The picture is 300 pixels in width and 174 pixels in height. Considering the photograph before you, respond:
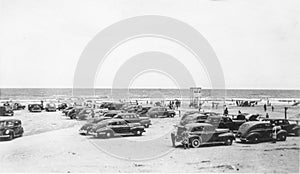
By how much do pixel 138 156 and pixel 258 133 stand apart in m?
6.35

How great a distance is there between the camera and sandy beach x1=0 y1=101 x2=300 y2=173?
10758mm

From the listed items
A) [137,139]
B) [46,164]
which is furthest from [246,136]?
[46,164]

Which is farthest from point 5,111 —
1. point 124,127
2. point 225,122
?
point 225,122

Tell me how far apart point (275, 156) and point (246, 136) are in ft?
9.75

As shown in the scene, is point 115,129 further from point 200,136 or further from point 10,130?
point 10,130

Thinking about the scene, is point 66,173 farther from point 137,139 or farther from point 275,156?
point 275,156

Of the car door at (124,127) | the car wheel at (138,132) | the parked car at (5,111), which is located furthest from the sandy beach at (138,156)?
the parked car at (5,111)

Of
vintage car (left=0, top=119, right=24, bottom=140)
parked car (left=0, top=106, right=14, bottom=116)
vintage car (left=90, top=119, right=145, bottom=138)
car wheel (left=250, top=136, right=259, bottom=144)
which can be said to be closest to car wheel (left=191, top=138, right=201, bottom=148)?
car wheel (left=250, top=136, right=259, bottom=144)

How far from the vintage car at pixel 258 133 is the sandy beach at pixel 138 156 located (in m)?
0.45

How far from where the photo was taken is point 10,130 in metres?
16.6

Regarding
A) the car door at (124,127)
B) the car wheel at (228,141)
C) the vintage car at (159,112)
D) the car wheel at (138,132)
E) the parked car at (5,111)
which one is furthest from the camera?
the parked car at (5,111)

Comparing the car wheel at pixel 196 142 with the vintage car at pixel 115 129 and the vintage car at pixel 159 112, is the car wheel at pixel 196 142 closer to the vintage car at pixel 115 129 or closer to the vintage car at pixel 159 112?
the vintage car at pixel 115 129

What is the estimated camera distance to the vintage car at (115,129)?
16.5 metres

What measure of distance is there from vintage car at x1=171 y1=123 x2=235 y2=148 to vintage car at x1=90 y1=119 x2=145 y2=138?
10.5 ft
